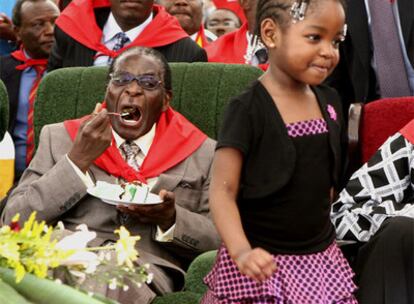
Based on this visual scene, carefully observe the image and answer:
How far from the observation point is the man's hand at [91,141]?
13.0 ft

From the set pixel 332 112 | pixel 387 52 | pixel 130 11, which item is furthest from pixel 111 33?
pixel 332 112

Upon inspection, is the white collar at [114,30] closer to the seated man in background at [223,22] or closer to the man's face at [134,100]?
the man's face at [134,100]

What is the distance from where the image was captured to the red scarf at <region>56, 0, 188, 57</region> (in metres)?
5.44

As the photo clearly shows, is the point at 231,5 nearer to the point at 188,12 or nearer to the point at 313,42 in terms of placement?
the point at 188,12

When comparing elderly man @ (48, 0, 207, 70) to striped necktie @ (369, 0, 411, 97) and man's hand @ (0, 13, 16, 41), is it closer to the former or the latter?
striped necktie @ (369, 0, 411, 97)

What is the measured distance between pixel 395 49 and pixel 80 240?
317 cm

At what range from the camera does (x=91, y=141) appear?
396 centimetres

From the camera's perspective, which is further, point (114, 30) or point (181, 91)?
point (114, 30)

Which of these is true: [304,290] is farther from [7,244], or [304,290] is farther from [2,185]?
[2,185]

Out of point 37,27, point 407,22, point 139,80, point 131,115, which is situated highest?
point 407,22

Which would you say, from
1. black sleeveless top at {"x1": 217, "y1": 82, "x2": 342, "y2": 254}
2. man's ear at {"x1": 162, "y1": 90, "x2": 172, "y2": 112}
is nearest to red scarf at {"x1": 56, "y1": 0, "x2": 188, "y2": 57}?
man's ear at {"x1": 162, "y1": 90, "x2": 172, "y2": 112}

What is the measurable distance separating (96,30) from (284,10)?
8.34 feet

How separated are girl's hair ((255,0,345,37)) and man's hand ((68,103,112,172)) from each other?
94 centimetres

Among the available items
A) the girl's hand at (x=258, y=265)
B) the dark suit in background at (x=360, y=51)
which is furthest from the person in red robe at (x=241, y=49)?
the girl's hand at (x=258, y=265)
